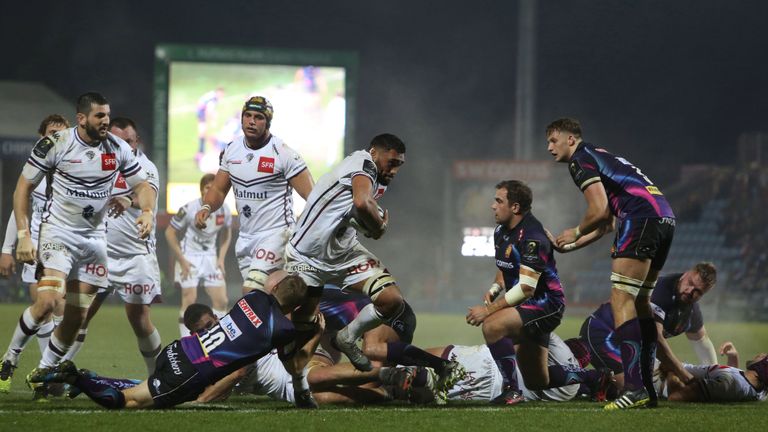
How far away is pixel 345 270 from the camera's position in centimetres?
757

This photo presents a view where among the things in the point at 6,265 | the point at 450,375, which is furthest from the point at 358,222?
the point at 6,265

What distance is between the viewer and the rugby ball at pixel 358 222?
23.7ft

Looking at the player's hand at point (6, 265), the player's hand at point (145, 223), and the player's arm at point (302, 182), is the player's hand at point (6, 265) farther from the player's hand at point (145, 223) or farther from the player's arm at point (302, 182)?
the player's arm at point (302, 182)

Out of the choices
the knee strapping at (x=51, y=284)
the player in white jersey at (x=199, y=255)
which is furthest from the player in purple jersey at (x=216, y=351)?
the player in white jersey at (x=199, y=255)

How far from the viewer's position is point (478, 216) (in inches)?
1010

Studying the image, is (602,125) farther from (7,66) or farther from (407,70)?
(7,66)

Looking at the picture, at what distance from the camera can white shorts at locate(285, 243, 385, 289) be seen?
7527 millimetres

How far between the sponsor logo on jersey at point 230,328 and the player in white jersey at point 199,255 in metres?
7.67

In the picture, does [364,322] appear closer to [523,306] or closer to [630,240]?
[523,306]

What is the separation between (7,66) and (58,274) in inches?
1277

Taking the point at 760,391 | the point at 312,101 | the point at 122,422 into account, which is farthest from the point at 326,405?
the point at 312,101

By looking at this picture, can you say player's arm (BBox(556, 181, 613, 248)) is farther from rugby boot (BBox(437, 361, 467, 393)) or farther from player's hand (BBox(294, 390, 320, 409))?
player's hand (BBox(294, 390, 320, 409))

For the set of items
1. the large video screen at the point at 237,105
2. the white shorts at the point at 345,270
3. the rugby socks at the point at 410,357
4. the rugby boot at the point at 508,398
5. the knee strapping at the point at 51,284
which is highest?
the large video screen at the point at 237,105

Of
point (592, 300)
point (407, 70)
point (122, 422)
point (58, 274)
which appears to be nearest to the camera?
point (122, 422)
